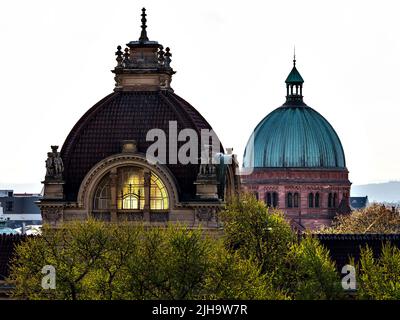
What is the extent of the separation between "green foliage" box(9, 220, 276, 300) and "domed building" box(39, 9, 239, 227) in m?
9.30

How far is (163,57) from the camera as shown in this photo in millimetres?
106812

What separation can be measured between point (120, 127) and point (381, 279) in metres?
24.9

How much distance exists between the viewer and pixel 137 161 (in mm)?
101938

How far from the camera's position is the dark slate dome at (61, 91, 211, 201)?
10338cm

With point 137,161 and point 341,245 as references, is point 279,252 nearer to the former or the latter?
point 341,245

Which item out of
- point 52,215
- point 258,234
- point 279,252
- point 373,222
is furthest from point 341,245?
point 373,222

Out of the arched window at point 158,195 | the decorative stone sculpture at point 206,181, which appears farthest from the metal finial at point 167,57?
the arched window at point 158,195

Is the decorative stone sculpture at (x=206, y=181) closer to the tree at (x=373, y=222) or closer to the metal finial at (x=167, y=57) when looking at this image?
the metal finial at (x=167, y=57)

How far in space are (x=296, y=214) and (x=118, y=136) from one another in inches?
3765

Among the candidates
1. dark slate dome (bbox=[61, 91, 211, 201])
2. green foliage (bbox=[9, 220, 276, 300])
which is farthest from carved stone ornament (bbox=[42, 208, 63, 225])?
green foliage (bbox=[9, 220, 276, 300])

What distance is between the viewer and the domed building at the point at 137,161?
102 metres

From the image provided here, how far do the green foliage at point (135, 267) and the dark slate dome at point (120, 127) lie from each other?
10.7 m

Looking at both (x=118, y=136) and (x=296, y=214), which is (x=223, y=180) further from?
(x=296, y=214)

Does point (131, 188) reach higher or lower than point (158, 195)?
higher
